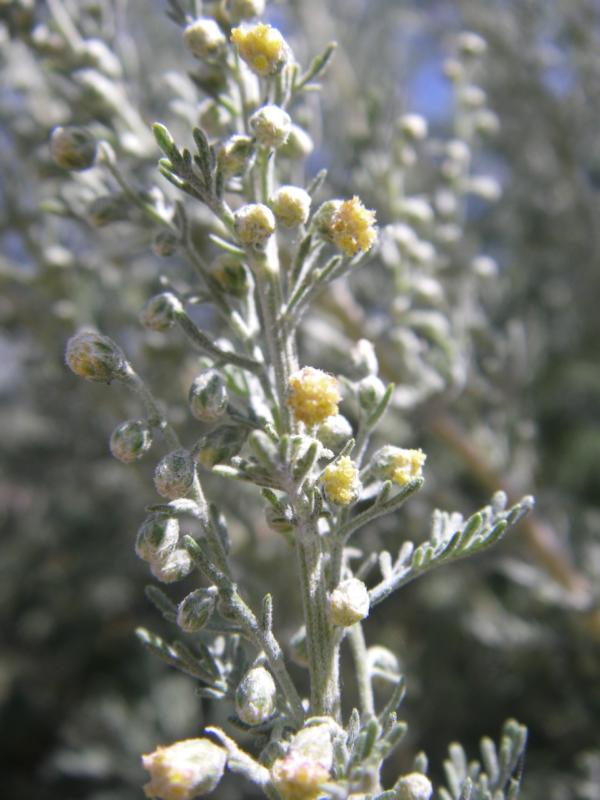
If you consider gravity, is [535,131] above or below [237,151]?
above

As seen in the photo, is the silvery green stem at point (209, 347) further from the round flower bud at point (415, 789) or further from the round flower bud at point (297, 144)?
the round flower bud at point (415, 789)

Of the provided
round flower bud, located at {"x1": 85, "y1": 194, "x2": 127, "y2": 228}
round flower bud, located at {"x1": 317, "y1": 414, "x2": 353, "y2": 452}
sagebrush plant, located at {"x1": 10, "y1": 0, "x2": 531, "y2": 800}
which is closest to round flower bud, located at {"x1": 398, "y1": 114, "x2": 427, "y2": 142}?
sagebrush plant, located at {"x1": 10, "y1": 0, "x2": 531, "y2": 800}

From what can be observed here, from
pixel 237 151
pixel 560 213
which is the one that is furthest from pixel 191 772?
pixel 560 213

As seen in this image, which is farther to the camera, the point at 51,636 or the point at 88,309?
the point at 51,636

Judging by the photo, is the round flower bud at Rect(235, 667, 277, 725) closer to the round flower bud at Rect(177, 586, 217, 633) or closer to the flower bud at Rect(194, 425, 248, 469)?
the round flower bud at Rect(177, 586, 217, 633)

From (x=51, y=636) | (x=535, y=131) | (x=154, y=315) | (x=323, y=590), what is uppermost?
(x=535, y=131)

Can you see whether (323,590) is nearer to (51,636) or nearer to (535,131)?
(51,636)

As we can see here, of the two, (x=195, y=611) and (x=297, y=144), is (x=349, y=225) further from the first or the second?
(x=195, y=611)

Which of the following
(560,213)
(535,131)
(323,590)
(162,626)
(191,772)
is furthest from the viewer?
(535,131)
